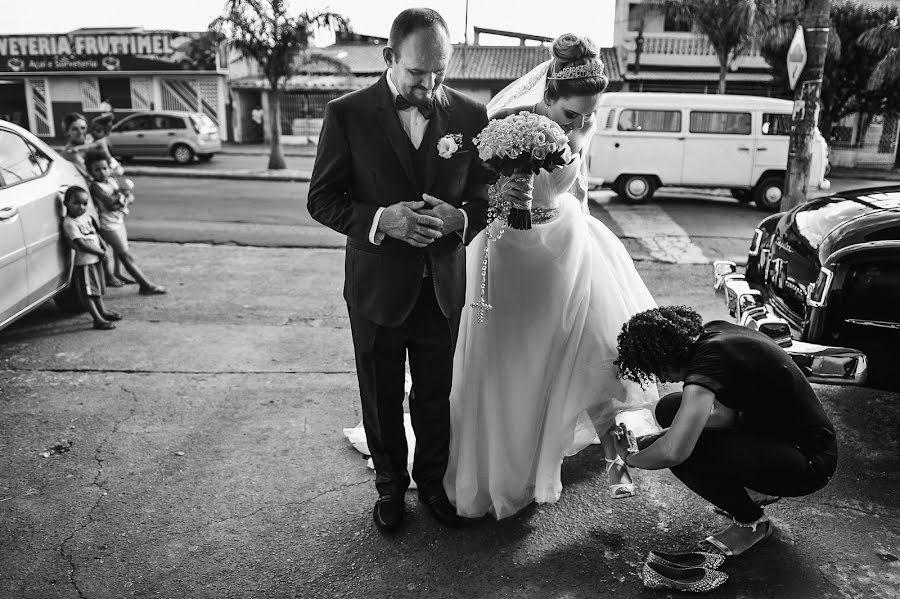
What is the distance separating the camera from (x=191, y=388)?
180 inches

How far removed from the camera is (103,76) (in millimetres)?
27703

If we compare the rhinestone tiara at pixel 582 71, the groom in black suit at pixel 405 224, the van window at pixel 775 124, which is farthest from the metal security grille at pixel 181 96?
the groom in black suit at pixel 405 224

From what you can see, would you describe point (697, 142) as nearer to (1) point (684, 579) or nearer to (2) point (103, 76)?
(1) point (684, 579)

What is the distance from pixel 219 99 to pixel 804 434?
2867 cm

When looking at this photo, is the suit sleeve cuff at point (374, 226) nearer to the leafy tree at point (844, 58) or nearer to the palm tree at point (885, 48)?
the palm tree at point (885, 48)

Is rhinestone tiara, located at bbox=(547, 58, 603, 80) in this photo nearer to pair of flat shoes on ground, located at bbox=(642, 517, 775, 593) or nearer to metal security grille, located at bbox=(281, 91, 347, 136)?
pair of flat shoes on ground, located at bbox=(642, 517, 775, 593)

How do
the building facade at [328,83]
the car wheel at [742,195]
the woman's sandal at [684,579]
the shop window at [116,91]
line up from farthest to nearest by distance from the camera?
1. the shop window at [116,91]
2. the building facade at [328,83]
3. the car wheel at [742,195]
4. the woman's sandal at [684,579]

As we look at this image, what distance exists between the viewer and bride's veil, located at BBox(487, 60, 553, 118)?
11.1 feet

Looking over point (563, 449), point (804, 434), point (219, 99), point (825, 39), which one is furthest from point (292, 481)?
point (219, 99)

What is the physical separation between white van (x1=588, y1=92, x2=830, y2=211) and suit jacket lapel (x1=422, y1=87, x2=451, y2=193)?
1072 cm

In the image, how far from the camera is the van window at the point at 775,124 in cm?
1291

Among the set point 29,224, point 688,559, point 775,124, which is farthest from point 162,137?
point 688,559

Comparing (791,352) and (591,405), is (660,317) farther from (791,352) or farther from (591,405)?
(791,352)

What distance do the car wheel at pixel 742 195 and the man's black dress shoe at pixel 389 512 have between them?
11998 mm
